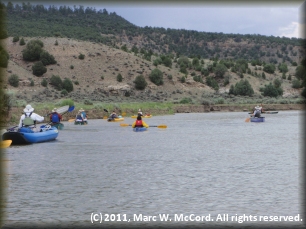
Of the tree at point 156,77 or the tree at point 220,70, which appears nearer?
the tree at point 156,77

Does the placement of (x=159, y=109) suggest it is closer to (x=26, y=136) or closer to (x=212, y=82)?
(x=212, y=82)

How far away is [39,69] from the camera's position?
7356 centimetres

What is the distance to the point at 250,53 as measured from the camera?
5022 inches

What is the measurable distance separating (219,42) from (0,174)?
118 m

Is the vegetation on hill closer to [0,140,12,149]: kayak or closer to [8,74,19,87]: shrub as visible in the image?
[8,74,19,87]: shrub

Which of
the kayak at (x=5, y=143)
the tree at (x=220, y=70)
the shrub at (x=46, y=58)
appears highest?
the shrub at (x=46, y=58)

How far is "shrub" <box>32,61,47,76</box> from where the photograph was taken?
73.6 m

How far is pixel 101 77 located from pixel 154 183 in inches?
2445

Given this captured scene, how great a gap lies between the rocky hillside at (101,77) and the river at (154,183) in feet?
135

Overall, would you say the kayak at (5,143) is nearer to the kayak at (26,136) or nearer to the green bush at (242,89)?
the kayak at (26,136)

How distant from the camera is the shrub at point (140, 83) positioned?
247 ft

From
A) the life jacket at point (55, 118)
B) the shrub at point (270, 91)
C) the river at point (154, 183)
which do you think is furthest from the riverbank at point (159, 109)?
the river at point (154, 183)

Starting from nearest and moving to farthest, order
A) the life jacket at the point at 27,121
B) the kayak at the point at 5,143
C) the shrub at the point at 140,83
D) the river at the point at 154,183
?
the river at the point at 154,183 < the kayak at the point at 5,143 < the life jacket at the point at 27,121 < the shrub at the point at 140,83

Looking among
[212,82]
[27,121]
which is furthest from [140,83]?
[27,121]
